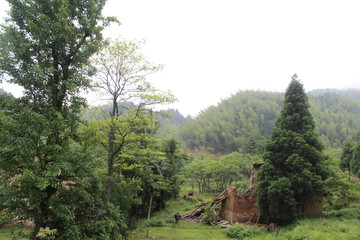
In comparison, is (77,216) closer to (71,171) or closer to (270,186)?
(71,171)

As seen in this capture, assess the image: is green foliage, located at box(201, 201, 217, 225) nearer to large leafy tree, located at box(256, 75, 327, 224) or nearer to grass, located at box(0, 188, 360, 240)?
grass, located at box(0, 188, 360, 240)

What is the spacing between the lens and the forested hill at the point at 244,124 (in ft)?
217

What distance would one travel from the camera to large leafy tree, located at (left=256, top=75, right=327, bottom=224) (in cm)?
1547

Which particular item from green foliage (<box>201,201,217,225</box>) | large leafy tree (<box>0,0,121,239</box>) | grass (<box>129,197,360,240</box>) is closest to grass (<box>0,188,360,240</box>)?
grass (<box>129,197,360,240</box>)

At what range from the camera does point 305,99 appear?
58.9 ft

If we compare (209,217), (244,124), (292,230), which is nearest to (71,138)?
(292,230)

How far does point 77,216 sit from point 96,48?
236 inches

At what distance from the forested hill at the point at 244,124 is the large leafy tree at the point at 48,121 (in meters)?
51.5

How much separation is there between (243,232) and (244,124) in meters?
58.9

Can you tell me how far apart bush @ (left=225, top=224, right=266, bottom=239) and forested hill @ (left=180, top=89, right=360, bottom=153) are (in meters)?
42.4

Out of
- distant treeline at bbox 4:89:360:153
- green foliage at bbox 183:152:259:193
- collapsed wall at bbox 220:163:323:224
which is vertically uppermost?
distant treeline at bbox 4:89:360:153

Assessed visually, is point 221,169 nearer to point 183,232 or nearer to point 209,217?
point 209,217

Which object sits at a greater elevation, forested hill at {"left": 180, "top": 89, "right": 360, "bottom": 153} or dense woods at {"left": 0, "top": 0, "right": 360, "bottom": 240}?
forested hill at {"left": 180, "top": 89, "right": 360, "bottom": 153}

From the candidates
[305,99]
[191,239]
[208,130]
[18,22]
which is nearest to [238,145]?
[208,130]
